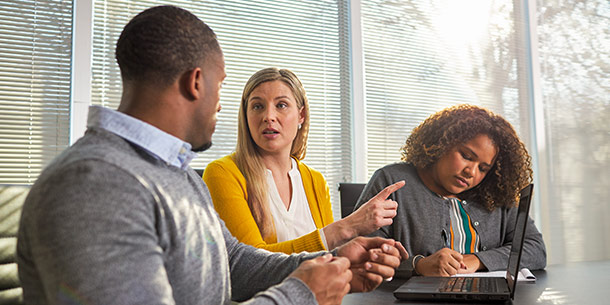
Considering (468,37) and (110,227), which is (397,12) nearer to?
(468,37)

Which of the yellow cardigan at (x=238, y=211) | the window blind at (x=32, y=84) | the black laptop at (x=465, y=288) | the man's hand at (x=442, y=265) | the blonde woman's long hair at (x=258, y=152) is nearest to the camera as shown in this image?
the black laptop at (x=465, y=288)

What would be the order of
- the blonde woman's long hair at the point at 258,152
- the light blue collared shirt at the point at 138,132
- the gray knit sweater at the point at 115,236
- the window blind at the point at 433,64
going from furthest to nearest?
the window blind at the point at 433,64 < the blonde woman's long hair at the point at 258,152 < the light blue collared shirt at the point at 138,132 < the gray knit sweater at the point at 115,236

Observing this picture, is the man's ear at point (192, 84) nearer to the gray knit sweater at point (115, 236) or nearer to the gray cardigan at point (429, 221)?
the gray knit sweater at point (115, 236)

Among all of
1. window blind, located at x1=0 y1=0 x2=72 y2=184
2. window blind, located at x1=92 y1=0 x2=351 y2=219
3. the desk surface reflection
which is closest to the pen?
the desk surface reflection

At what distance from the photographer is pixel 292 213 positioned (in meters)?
1.85

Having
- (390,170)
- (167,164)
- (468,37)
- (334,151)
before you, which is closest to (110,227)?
(167,164)

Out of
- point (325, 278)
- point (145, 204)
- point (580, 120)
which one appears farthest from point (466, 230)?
point (580, 120)

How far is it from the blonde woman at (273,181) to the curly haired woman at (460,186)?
0.25 metres

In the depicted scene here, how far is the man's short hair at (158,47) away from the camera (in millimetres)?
809

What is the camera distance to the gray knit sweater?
581 millimetres

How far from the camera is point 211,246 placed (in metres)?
0.83

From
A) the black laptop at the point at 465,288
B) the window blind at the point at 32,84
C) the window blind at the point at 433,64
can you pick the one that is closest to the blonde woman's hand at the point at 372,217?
the black laptop at the point at 465,288

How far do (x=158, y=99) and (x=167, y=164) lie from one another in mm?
113

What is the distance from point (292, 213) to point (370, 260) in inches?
29.1
